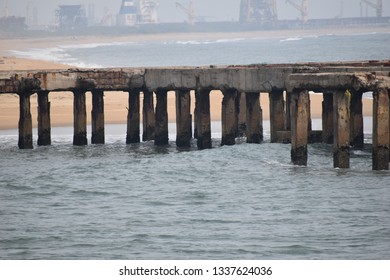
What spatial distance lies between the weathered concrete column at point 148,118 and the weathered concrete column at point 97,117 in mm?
1512

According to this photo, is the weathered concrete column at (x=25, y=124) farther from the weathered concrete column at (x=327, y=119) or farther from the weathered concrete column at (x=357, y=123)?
the weathered concrete column at (x=357, y=123)

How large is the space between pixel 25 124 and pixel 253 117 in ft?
22.9

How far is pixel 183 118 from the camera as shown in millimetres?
42031

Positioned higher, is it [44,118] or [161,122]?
[44,118]

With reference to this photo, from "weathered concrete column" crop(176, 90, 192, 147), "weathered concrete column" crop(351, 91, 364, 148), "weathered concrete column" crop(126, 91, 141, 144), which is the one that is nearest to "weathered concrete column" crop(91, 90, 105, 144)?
"weathered concrete column" crop(126, 91, 141, 144)

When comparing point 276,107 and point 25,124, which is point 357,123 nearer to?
point 276,107

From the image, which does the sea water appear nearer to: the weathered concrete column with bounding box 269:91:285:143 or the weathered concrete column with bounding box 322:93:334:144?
the weathered concrete column with bounding box 322:93:334:144

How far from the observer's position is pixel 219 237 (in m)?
27.0

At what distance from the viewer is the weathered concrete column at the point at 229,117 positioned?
40625mm

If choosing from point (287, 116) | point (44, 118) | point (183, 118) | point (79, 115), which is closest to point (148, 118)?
point (79, 115)

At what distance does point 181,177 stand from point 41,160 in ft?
18.6

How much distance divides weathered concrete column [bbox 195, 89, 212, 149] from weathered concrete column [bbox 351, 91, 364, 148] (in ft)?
13.9
